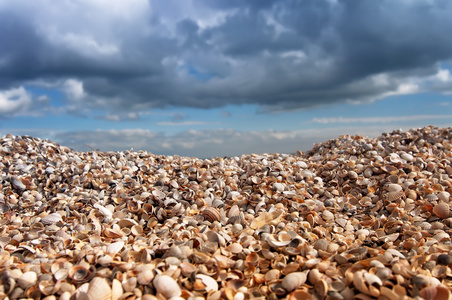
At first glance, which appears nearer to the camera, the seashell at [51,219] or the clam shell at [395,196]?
the seashell at [51,219]

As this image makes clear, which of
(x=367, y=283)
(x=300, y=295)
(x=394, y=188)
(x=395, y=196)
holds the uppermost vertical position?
(x=394, y=188)

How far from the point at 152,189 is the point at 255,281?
3069 millimetres

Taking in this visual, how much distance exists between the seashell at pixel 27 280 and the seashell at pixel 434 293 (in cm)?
310

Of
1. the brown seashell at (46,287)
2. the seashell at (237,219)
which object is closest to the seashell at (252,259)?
the seashell at (237,219)

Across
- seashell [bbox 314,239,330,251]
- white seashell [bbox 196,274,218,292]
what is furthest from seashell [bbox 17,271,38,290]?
seashell [bbox 314,239,330,251]

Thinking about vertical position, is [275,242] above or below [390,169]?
below

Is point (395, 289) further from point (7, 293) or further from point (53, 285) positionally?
point (7, 293)

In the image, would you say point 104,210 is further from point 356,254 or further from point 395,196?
point 395,196

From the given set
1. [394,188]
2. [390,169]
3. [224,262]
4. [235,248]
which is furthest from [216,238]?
[390,169]

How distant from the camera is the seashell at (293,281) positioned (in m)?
2.70

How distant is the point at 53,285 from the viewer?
287cm

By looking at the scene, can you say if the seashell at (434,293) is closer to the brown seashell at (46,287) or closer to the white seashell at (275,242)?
the white seashell at (275,242)

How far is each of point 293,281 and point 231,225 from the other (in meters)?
1.60

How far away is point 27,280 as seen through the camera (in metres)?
2.93
